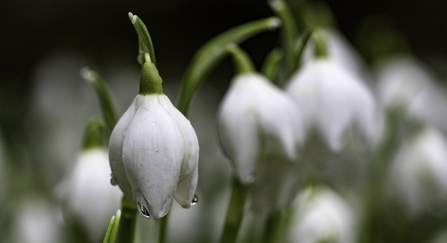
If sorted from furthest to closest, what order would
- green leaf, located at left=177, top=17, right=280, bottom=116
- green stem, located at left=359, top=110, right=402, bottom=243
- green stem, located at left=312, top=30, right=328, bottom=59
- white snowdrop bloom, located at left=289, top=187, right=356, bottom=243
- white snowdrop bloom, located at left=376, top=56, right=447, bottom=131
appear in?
white snowdrop bloom, located at left=376, top=56, right=447, bottom=131
green stem, located at left=359, top=110, right=402, bottom=243
white snowdrop bloom, located at left=289, top=187, right=356, bottom=243
green stem, located at left=312, top=30, right=328, bottom=59
green leaf, located at left=177, top=17, right=280, bottom=116

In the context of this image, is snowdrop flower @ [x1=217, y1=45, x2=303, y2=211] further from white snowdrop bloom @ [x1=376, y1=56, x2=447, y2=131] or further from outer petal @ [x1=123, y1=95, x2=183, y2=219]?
white snowdrop bloom @ [x1=376, y1=56, x2=447, y2=131]

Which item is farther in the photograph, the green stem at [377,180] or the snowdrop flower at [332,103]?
the green stem at [377,180]

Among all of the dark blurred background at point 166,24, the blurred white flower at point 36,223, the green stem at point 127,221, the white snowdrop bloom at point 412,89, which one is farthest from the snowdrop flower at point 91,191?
the dark blurred background at point 166,24

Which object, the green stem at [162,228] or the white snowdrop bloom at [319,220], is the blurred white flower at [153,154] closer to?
the green stem at [162,228]

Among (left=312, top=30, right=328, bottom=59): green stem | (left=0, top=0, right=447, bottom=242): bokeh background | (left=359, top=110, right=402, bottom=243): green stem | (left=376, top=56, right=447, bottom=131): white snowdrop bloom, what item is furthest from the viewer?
(left=0, top=0, right=447, bottom=242): bokeh background

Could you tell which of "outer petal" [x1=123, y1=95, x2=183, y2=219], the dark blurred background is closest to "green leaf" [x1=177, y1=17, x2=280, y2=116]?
"outer petal" [x1=123, y1=95, x2=183, y2=219]

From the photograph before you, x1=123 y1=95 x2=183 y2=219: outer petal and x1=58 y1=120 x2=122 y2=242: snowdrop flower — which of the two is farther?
x1=58 y1=120 x2=122 y2=242: snowdrop flower

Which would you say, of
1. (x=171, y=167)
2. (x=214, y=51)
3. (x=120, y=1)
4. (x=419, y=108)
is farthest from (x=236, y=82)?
(x=120, y=1)

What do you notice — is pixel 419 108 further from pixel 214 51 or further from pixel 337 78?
pixel 214 51
